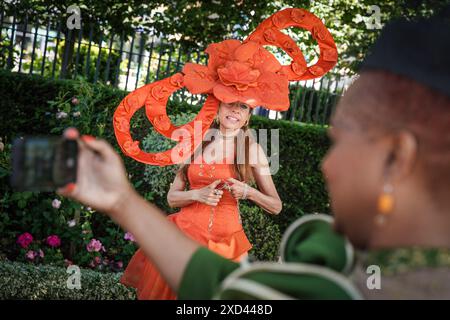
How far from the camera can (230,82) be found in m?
3.56

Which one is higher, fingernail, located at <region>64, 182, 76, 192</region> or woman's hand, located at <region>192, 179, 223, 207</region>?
fingernail, located at <region>64, 182, 76, 192</region>

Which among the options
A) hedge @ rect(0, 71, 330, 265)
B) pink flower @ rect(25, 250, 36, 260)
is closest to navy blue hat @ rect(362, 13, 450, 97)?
hedge @ rect(0, 71, 330, 265)

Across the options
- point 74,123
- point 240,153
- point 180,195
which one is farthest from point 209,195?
point 74,123

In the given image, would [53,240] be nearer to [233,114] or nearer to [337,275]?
[233,114]

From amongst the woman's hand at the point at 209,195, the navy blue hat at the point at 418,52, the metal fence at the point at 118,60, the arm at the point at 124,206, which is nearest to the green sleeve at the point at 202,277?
the arm at the point at 124,206

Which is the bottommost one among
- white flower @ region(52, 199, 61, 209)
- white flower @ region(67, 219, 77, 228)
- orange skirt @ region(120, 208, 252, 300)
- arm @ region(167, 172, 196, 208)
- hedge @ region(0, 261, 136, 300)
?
A: hedge @ region(0, 261, 136, 300)

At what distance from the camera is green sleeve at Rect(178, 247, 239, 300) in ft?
4.27

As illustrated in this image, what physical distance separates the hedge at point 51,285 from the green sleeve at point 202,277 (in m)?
3.89

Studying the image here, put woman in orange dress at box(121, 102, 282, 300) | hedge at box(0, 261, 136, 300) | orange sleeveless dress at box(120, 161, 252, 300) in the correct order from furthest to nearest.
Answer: hedge at box(0, 261, 136, 300), woman in orange dress at box(121, 102, 282, 300), orange sleeveless dress at box(120, 161, 252, 300)

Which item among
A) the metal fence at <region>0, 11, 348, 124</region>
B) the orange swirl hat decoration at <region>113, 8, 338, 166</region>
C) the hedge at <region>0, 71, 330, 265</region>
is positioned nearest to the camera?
the orange swirl hat decoration at <region>113, 8, 338, 166</region>

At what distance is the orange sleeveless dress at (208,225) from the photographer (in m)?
3.34

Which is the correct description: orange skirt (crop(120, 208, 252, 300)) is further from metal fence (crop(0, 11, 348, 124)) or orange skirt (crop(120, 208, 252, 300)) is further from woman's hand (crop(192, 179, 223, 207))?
metal fence (crop(0, 11, 348, 124))

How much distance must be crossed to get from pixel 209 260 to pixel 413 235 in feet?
1.42
